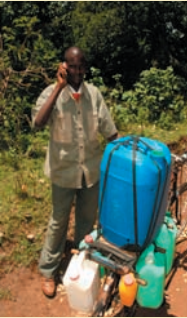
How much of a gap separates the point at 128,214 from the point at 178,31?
9716 mm

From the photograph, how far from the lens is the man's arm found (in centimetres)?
322

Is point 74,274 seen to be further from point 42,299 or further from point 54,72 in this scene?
point 54,72

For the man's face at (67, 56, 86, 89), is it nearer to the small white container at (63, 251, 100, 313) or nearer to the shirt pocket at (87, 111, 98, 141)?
the shirt pocket at (87, 111, 98, 141)

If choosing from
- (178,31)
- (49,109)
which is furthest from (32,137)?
(178,31)

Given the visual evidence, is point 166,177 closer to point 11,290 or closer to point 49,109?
point 49,109

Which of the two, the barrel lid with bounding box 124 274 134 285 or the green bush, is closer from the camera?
the barrel lid with bounding box 124 274 134 285

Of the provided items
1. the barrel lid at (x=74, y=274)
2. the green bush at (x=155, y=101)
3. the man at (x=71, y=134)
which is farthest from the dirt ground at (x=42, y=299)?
the green bush at (x=155, y=101)

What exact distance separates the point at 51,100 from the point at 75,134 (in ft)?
1.19

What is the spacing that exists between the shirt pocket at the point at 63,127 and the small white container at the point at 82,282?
0.81 m

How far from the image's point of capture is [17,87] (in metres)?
6.69

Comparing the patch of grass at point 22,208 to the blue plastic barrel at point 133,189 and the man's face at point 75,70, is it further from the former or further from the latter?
the man's face at point 75,70

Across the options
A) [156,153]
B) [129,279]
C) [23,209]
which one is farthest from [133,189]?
[23,209]

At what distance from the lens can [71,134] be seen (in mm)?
3486

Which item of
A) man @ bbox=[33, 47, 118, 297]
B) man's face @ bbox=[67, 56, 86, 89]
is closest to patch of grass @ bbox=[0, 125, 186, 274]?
man @ bbox=[33, 47, 118, 297]
